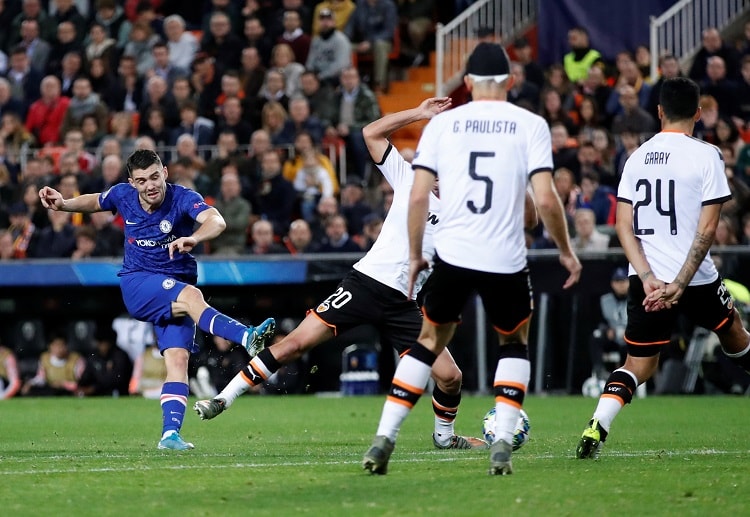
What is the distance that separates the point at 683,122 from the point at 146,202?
3.67 meters

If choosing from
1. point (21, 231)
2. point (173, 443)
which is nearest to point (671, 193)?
point (173, 443)

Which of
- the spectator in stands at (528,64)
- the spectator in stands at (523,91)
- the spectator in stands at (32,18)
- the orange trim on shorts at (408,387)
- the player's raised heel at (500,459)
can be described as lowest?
the player's raised heel at (500,459)

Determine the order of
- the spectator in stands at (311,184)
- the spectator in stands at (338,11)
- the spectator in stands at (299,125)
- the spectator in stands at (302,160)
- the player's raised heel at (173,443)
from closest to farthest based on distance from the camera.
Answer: the player's raised heel at (173,443) < the spectator in stands at (311,184) < the spectator in stands at (302,160) < the spectator in stands at (299,125) < the spectator in stands at (338,11)

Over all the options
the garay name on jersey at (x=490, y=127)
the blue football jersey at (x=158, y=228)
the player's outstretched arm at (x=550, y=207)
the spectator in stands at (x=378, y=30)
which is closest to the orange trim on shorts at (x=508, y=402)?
the player's outstretched arm at (x=550, y=207)

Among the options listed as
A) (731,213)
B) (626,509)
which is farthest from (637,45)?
(626,509)

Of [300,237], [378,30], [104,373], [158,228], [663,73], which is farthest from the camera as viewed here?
[378,30]

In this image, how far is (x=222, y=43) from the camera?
926 inches

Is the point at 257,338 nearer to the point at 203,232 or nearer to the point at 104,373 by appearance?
the point at 203,232

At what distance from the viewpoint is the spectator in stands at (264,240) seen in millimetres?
18703

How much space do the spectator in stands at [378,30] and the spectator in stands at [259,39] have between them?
145 cm

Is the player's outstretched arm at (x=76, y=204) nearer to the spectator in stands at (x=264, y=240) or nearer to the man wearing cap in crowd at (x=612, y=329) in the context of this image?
the man wearing cap in crowd at (x=612, y=329)

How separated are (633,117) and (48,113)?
9.93 metres

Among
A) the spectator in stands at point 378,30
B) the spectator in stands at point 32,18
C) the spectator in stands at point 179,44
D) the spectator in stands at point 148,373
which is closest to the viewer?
the spectator in stands at point 148,373

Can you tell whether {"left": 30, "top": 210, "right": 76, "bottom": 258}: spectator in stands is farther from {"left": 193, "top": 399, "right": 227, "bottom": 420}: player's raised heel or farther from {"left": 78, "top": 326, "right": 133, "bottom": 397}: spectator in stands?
{"left": 193, "top": 399, "right": 227, "bottom": 420}: player's raised heel
